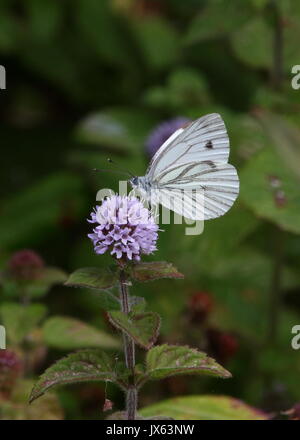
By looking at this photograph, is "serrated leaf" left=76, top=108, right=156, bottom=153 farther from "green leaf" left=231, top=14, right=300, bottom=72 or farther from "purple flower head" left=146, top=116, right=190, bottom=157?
"green leaf" left=231, top=14, right=300, bottom=72

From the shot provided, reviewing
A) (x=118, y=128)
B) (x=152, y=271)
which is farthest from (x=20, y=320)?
(x=118, y=128)

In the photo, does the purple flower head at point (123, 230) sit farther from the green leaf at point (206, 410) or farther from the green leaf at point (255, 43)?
the green leaf at point (255, 43)

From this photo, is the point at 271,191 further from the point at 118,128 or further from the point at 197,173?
the point at 118,128

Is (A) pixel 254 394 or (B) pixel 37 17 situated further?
(B) pixel 37 17

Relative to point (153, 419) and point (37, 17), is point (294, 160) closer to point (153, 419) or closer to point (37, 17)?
point (153, 419)

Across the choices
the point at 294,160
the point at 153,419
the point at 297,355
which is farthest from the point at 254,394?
the point at 153,419

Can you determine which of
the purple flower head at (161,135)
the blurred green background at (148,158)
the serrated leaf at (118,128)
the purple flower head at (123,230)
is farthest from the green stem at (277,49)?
the purple flower head at (123,230)
